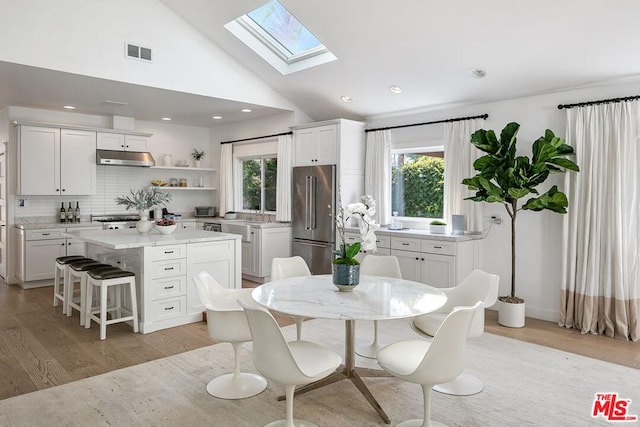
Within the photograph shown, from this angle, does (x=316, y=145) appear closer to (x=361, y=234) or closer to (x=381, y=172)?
(x=381, y=172)

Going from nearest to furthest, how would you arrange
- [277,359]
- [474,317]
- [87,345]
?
[277,359], [474,317], [87,345]

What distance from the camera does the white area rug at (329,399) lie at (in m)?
2.72

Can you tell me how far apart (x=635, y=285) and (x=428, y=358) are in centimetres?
313

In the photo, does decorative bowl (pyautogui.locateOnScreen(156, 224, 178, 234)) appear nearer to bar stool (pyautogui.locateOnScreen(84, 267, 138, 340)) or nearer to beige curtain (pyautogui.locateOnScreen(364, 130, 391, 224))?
bar stool (pyautogui.locateOnScreen(84, 267, 138, 340))

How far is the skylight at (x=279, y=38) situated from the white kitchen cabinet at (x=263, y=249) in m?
2.34

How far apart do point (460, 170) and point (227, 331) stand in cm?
366

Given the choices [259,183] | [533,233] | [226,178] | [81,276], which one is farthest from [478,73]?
[226,178]

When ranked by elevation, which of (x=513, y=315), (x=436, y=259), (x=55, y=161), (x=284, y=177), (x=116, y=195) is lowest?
(x=513, y=315)

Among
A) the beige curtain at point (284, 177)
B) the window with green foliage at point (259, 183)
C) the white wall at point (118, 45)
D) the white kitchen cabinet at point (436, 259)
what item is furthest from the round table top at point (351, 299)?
the window with green foliage at point (259, 183)

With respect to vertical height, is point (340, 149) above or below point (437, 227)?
above

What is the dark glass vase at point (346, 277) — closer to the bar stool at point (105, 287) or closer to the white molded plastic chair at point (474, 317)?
the white molded plastic chair at point (474, 317)

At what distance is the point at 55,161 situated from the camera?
6.61 metres

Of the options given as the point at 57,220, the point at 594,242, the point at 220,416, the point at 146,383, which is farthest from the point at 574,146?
the point at 57,220

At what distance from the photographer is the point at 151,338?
13.9ft
